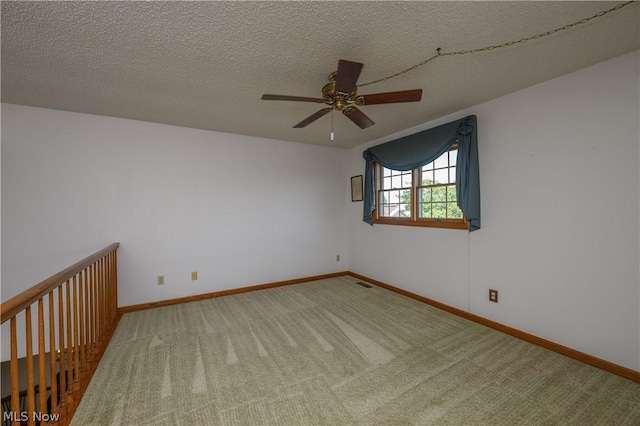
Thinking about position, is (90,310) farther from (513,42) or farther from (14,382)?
(513,42)

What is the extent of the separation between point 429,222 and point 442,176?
0.59 m

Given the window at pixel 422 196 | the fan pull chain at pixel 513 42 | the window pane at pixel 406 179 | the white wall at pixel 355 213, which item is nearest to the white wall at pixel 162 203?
the white wall at pixel 355 213

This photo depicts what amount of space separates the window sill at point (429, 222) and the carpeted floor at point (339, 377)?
40.6 inches

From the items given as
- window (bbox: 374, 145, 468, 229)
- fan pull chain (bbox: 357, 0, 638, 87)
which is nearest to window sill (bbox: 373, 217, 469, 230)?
window (bbox: 374, 145, 468, 229)

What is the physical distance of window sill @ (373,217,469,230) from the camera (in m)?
3.03

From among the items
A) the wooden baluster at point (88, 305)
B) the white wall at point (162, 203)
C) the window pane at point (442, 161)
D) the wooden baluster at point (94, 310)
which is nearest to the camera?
the wooden baluster at point (88, 305)

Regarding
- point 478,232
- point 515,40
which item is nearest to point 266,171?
point 478,232

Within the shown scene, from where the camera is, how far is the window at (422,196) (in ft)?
10.4

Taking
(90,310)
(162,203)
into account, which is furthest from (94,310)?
(162,203)

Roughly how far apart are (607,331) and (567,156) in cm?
139

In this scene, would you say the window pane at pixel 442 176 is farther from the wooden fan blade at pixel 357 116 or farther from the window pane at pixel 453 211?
the wooden fan blade at pixel 357 116

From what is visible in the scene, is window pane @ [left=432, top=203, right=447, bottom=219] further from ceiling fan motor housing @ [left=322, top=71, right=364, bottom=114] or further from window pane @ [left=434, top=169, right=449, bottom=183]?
ceiling fan motor housing @ [left=322, top=71, right=364, bottom=114]

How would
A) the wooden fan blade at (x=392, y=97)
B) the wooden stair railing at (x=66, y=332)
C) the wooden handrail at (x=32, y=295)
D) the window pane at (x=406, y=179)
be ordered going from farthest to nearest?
the window pane at (x=406, y=179), the wooden fan blade at (x=392, y=97), the wooden stair railing at (x=66, y=332), the wooden handrail at (x=32, y=295)

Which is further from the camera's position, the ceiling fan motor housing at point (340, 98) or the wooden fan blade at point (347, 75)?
the ceiling fan motor housing at point (340, 98)
